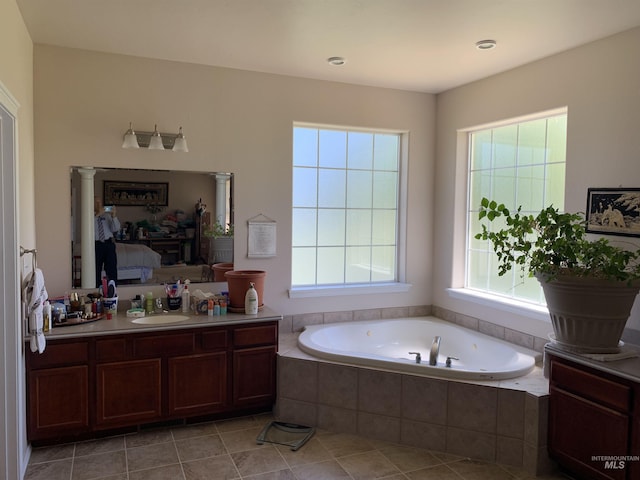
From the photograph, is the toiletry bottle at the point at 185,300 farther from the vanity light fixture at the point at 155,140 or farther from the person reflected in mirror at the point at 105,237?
the vanity light fixture at the point at 155,140

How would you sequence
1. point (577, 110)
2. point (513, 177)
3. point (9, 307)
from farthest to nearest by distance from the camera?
point (513, 177)
point (577, 110)
point (9, 307)

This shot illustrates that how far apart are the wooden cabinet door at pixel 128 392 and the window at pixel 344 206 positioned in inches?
58.8

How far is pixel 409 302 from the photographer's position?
471 cm

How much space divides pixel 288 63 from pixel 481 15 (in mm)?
1502

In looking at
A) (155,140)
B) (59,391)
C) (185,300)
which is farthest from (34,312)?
(155,140)

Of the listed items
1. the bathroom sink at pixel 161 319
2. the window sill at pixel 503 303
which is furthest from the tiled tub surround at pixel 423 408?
the bathroom sink at pixel 161 319

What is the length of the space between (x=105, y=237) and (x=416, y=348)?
2.65 metres

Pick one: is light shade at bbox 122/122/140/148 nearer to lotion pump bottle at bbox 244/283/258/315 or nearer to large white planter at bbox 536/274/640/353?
lotion pump bottle at bbox 244/283/258/315

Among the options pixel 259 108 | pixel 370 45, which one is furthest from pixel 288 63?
pixel 370 45

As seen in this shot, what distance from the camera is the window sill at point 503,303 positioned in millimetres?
3627

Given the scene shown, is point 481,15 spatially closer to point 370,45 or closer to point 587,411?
point 370,45

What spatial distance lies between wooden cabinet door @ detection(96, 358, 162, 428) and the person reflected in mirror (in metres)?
0.73

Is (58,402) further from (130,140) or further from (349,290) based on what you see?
(349,290)

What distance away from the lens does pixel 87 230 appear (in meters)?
3.59
